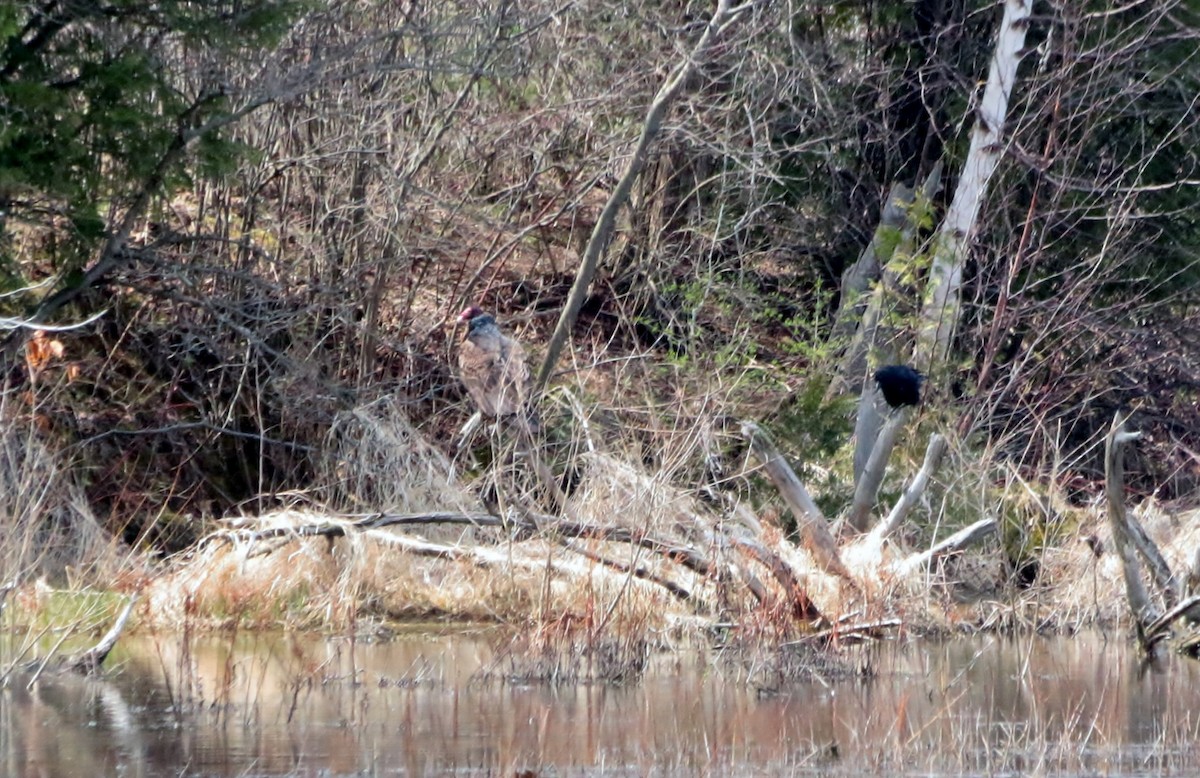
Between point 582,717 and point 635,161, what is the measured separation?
5.82m

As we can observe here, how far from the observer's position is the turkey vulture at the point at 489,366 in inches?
431

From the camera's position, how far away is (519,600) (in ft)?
33.7

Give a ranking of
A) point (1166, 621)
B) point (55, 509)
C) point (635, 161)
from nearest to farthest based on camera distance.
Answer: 1. point (1166, 621)
2. point (55, 509)
3. point (635, 161)

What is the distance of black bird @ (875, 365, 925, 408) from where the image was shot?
36.2ft

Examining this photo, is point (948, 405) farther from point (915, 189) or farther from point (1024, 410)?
point (915, 189)

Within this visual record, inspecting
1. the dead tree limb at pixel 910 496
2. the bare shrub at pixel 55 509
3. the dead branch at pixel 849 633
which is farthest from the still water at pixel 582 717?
the bare shrub at pixel 55 509

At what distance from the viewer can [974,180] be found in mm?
13422

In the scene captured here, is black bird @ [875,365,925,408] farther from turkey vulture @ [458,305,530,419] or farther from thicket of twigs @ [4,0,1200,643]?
turkey vulture @ [458,305,530,419]

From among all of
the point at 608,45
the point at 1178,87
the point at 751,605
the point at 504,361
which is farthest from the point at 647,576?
the point at 1178,87

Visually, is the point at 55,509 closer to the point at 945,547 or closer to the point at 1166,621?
the point at 945,547

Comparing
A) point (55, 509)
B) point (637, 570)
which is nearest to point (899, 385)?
point (637, 570)

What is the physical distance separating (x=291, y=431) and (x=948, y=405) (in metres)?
5.14

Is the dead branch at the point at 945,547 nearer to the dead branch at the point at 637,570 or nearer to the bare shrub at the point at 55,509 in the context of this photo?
the dead branch at the point at 637,570

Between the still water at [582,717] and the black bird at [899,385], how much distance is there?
1835mm
